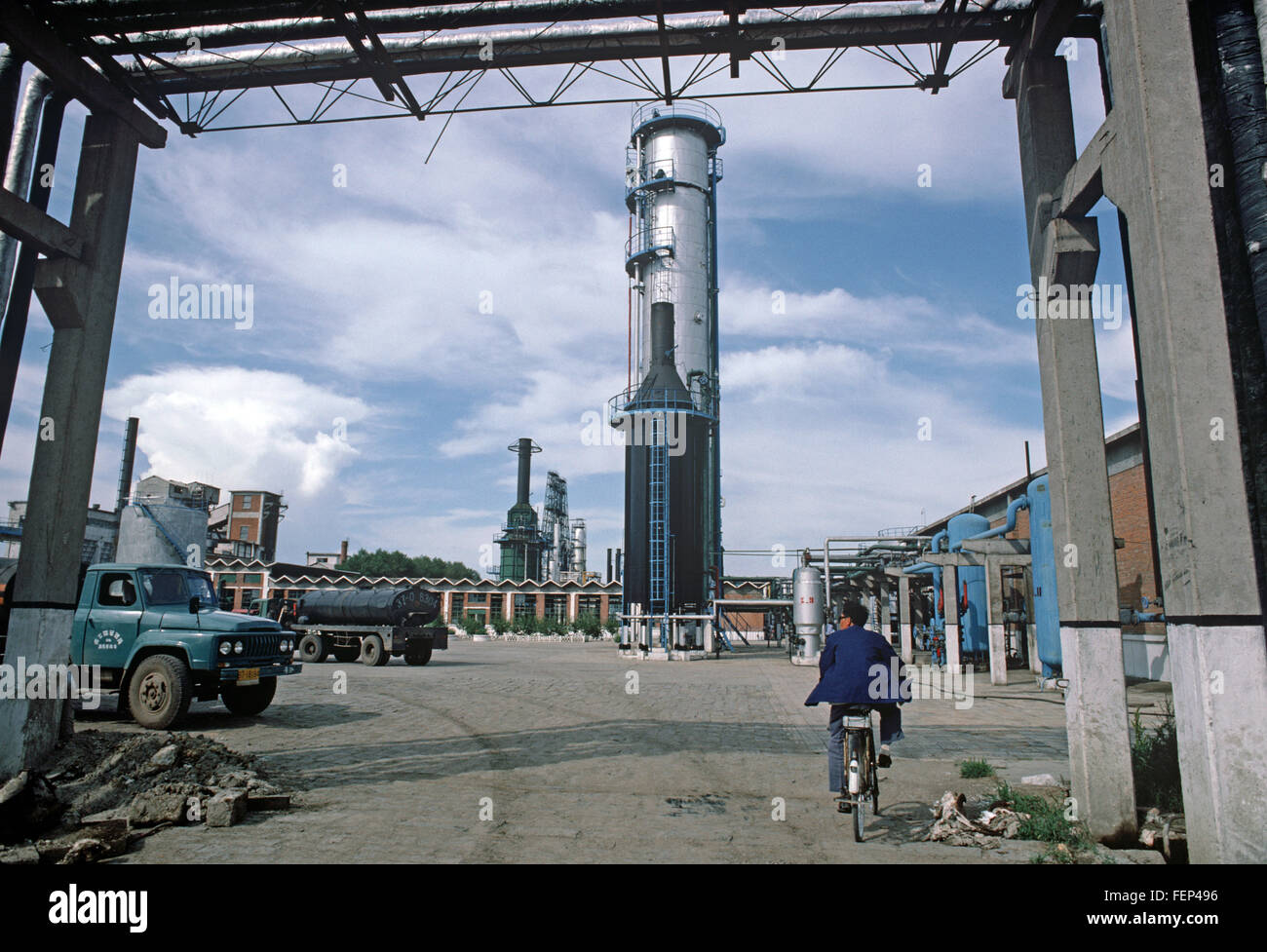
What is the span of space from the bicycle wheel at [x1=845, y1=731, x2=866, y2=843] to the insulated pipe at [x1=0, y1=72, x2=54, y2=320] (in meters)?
9.88

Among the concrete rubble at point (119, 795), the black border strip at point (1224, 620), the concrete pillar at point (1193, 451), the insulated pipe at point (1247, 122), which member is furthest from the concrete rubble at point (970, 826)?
the concrete rubble at point (119, 795)

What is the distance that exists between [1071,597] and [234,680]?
10.0 m

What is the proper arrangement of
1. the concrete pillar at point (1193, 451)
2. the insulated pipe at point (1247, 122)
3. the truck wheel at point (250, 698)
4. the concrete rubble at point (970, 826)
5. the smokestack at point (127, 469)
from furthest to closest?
the smokestack at point (127, 469) < the truck wheel at point (250, 698) < the concrete rubble at point (970, 826) < the insulated pipe at point (1247, 122) < the concrete pillar at point (1193, 451)

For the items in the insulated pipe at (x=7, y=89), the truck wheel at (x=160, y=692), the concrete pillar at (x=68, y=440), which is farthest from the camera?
the truck wheel at (x=160, y=692)

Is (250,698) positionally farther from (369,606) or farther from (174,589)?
(369,606)

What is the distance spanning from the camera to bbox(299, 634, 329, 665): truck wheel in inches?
930

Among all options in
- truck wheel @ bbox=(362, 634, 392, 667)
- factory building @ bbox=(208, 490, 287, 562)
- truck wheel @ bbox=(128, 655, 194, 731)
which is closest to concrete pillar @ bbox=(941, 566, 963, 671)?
truck wheel @ bbox=(362, 634, 392, 667)

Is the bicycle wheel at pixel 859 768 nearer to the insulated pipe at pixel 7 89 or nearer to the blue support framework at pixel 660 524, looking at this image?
the insulated pipe at pixel 7 89

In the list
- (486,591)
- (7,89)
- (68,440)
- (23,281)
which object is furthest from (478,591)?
(7,89)

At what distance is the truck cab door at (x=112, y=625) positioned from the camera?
34.6 ft

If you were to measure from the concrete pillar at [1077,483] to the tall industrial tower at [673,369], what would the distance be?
23.3m

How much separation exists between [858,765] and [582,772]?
3.33 m
